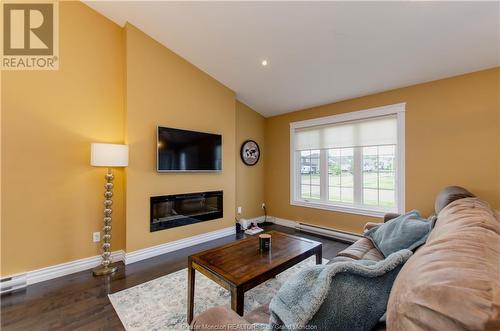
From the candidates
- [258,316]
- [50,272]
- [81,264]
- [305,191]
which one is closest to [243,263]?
[258,316]

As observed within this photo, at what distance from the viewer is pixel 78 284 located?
2402mm

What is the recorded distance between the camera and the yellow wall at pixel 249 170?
4574 millimetres

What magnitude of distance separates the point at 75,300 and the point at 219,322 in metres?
1.98

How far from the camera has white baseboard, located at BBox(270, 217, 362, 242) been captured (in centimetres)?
366

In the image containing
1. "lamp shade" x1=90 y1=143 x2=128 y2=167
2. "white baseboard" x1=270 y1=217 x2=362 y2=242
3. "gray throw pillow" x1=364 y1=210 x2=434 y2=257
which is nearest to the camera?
"gray throw pillow" x1=364 y1=210 x2=434 y2=257

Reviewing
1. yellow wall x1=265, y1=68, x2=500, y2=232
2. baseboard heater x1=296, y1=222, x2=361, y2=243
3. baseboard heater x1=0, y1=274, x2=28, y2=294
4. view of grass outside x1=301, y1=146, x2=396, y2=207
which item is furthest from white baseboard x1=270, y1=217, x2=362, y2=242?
baseboard heater x1=0, y1=274, x2=28, y2=294

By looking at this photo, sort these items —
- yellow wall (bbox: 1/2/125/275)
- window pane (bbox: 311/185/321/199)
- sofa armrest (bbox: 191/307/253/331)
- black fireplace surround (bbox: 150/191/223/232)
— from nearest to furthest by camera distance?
sofa armrest (bbox: 191/307/253/331)
yellow wall (bbox: 1/2/125/275)
black fireplace surround (bbox: 150/191/223/232)
window pane (bbox: 311/185/321/199)

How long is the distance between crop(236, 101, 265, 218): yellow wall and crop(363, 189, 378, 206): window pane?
7.18 ft

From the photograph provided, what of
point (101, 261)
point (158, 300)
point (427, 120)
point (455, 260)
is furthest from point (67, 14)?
point (427, 120)

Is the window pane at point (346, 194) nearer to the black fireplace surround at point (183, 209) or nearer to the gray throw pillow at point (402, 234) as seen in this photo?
the gray throw pillow at point (402, 234)

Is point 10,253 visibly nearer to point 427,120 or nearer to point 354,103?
point 354,103

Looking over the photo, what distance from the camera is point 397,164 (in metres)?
3.29

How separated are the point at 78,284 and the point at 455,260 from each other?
10.5 feet

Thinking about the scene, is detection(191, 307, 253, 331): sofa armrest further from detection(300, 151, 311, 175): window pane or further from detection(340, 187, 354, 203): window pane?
detection(300, 151, 311, 175): window pane
